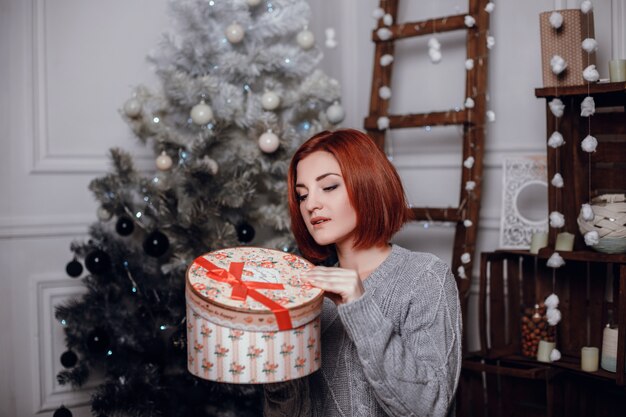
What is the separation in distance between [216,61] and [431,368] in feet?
5.47

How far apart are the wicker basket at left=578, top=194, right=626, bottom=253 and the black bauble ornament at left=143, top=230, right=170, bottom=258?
4.50 ft

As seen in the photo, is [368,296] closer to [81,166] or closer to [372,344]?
[372,344]

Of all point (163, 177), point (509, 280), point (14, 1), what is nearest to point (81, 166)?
point (163, 177)

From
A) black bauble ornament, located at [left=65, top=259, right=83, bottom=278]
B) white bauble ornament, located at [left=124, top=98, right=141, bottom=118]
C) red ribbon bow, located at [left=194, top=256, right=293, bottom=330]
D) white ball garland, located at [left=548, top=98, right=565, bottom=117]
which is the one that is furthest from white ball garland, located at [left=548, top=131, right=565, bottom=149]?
black bauble ornament, located at [left=65, top=259, right=83, bottom=278]

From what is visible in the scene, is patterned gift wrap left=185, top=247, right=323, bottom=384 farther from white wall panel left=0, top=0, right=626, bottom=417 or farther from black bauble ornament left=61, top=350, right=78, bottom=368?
white wall panel left=0, top=0, right=626, bottom=417

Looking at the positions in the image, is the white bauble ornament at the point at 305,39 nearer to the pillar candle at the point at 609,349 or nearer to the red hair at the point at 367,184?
the red hair at the point at 367,184

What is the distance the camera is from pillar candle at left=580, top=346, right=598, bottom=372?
2.25 meters

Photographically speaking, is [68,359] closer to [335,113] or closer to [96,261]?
[96,261]

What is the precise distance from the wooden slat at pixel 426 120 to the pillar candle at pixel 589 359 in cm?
93

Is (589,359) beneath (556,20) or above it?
beneath

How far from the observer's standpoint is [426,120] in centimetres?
276

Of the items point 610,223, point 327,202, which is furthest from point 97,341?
point 610,223

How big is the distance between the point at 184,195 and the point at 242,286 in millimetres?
1291

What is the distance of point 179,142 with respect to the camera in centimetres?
252
